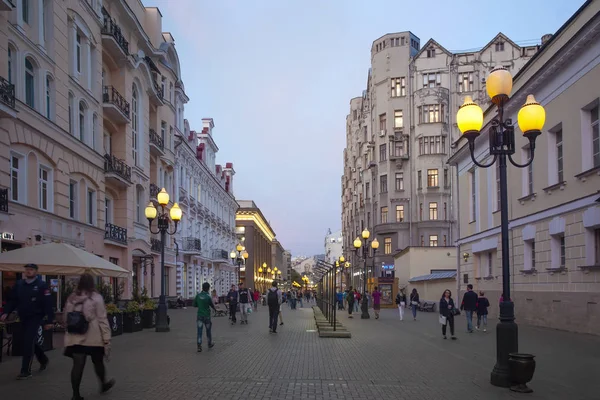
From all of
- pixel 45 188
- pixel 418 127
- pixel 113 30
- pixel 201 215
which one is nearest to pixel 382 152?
pixel 418 127

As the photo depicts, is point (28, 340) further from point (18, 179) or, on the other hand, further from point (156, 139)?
point (156, 139)

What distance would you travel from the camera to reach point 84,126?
25.9 m

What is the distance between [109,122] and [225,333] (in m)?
13.6

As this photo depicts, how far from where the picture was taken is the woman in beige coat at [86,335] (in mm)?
7821

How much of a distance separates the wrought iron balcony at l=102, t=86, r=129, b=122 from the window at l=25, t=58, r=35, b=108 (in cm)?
726

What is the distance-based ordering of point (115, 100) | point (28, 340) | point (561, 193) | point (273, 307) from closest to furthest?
point (28, 340) < point (273, 307) < point (561, 193) < point (115, 100)

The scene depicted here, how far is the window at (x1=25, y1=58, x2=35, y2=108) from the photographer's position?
20297 mm

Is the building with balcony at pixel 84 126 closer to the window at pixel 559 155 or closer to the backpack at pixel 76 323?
the backpack at pixel 76 323

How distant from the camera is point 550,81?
71.9ft

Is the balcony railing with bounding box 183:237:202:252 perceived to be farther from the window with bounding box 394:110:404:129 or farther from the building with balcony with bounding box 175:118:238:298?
the window with bounding box 394:110:404:129

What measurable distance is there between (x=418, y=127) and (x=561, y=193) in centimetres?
3747

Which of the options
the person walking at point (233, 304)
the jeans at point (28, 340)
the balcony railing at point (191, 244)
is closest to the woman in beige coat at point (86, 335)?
the jeans at point (28, 340)

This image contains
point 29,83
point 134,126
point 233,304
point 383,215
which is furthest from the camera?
point 383,215

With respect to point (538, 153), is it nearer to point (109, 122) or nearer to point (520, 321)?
point (520, 321)
